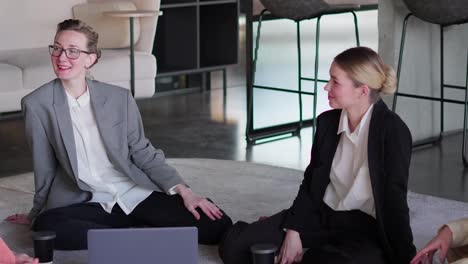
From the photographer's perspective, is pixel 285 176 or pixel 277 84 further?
pixel 277 84

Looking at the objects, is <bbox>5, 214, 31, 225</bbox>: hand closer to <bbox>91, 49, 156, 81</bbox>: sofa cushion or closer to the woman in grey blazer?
the woman in grey blazer

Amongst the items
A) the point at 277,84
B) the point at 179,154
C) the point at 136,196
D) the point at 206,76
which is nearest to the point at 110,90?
the point at 136,196

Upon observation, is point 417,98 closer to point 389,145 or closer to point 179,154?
point 179,154

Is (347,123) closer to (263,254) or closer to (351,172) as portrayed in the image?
(351,172)

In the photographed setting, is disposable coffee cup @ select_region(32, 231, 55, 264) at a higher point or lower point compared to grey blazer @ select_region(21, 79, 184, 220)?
lower

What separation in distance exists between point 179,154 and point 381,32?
49.8 inches

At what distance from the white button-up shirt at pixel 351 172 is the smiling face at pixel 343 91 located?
0.22ft

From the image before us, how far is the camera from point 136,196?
3.38 meters

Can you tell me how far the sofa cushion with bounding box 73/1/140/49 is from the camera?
581 cm

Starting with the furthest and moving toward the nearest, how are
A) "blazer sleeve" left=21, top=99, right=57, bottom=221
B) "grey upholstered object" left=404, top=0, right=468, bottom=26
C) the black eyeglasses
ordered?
1. "grey upholstered object" left=404, top=0, right=468, bottom=26
2. "blazer sleeve" left=21, top=99, right=57, bottom=221
3. the black eyeglasses

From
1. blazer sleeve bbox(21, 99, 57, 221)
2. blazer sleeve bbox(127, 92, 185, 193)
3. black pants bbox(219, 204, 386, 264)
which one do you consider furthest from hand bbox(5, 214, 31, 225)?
black pants bbox(219, 204, 386, 264)

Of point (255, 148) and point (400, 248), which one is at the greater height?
point (400, 248)

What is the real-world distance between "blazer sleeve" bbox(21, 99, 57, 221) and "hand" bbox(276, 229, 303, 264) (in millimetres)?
880

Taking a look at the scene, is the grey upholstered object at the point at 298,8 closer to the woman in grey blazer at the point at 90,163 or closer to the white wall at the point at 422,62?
the white wall at the point at 422,62
